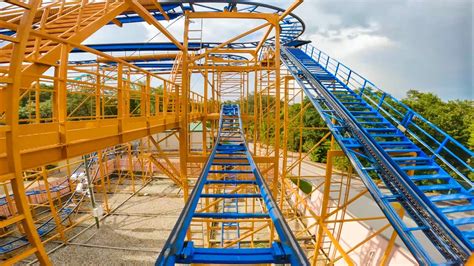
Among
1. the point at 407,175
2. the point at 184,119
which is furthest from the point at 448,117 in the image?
the point at 184,119

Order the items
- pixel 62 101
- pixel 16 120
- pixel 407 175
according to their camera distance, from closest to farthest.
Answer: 1. pixel 16 120
2. pixel 62 101
3. pixel 407 175

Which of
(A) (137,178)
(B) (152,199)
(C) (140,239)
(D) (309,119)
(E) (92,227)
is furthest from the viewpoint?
(D) (309,119)

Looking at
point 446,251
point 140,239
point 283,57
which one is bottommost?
point 140,239

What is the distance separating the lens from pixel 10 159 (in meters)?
1.67

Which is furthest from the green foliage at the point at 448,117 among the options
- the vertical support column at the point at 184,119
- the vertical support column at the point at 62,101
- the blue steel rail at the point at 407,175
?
the vertical support column at the point at 62,101

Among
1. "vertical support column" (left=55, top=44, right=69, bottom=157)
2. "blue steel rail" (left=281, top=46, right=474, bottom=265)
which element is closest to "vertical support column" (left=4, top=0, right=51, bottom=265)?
"vertical support column" (left=55, top=44, right=69, bottom=157)

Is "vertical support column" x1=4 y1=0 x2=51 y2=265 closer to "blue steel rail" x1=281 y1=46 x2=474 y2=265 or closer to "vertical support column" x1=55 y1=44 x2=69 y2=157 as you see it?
"vertical support column" x1=55 y1=44 x2=69 y2=157

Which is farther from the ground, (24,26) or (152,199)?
(24,26)

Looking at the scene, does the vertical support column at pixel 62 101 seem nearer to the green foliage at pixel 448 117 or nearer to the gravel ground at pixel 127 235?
the gravel ground at pixel 127 235

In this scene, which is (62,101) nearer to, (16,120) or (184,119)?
(16,120)

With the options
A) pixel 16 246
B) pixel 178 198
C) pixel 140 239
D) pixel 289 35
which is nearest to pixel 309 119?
pixel 289 35

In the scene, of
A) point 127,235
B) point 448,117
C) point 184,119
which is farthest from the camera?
point 448,117

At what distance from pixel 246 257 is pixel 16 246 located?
29.7 feet

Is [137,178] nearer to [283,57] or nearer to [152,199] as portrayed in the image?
[152,199]
